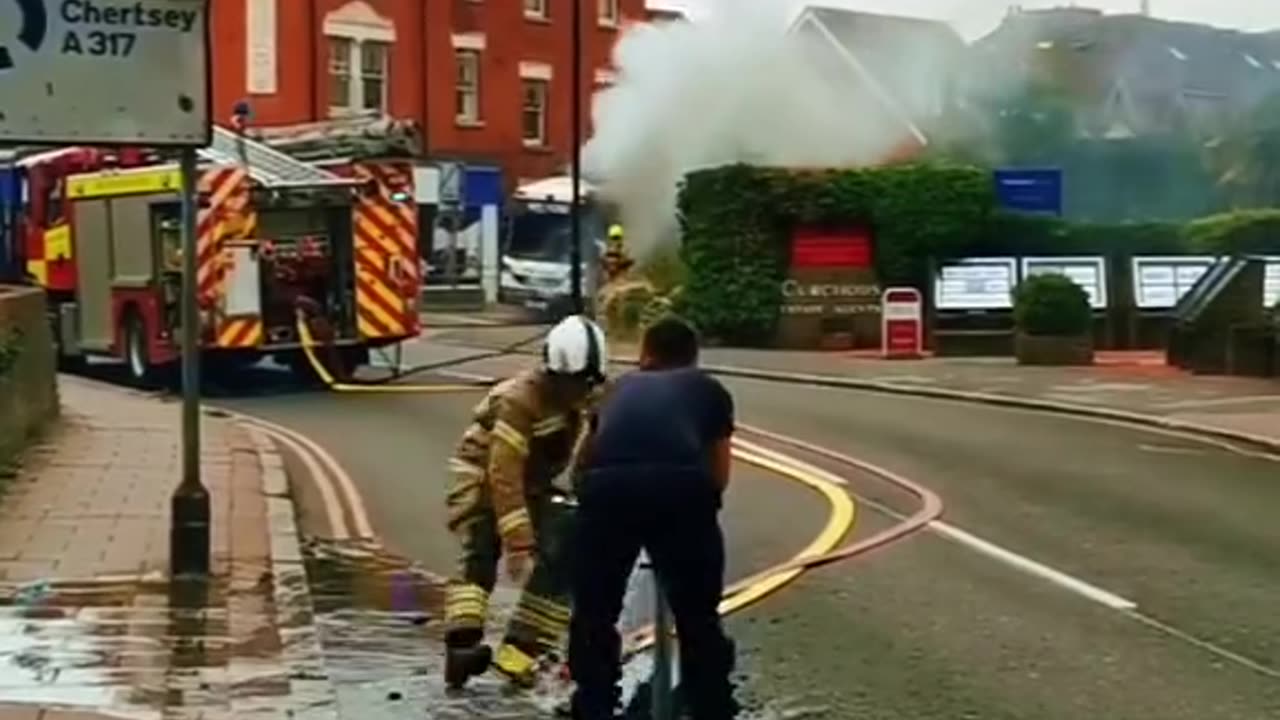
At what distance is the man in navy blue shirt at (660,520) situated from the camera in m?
7.91

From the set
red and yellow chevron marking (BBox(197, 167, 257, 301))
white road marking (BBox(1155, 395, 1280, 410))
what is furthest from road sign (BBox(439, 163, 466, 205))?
white road marking (BBox(1155, 395, 1280, 410))

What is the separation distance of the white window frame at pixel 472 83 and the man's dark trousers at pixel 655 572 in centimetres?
4949

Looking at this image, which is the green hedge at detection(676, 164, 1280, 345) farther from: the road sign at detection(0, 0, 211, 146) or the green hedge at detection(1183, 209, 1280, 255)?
the road sign at detection(0, 0, 211, 146)

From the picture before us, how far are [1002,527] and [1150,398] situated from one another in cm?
1130

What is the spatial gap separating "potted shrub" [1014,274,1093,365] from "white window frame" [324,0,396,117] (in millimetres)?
25732

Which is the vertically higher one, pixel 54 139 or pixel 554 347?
pixel 54 139

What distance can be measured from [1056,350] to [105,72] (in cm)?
2129

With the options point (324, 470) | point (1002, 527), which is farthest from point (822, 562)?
point (324, 470)

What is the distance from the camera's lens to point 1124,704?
9219mm

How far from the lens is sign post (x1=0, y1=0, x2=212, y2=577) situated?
1162 cm

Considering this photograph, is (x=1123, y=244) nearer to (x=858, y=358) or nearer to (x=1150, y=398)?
(x=858, y=358)

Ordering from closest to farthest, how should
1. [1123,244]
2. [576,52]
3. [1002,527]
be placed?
[1002,527] → [1123,244] → [576,52]

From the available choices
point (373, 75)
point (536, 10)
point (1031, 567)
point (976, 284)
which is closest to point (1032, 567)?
point (1031, 567)

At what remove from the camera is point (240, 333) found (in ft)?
86.9
